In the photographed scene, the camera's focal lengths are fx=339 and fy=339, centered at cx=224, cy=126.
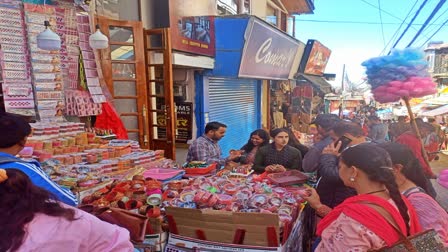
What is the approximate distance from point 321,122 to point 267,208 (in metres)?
Answer: 2.29

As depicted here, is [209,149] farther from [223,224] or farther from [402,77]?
[223,224]

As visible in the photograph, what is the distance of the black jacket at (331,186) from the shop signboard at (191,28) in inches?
163

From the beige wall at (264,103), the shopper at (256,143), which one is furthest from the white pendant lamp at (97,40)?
the beige wall at (264,103)

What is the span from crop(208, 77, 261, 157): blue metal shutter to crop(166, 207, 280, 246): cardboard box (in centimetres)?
624

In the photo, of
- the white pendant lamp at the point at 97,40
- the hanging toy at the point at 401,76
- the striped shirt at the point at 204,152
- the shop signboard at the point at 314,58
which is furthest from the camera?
the shop signboard at the point at 314,58

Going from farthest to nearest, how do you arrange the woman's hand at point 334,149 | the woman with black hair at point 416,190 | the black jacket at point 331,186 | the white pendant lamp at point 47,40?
the white pendant lamp at point 47,40, the woman's hand at point 334,149, the black jacket at point 331,186, the woman with black hair at point 416,190

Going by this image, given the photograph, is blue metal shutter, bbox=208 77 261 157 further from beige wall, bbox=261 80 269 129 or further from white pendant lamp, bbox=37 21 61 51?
white pendant lamp, bbox=37 21 61 51

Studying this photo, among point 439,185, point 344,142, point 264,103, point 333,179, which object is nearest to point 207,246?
point 333,179

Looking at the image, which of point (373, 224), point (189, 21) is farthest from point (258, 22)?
point (373, 224)

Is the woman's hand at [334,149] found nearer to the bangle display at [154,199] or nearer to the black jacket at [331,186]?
the black jacket at [331,186]

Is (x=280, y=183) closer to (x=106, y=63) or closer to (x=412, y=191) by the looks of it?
(x=412, y=191)

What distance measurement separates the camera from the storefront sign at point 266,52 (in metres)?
8.03

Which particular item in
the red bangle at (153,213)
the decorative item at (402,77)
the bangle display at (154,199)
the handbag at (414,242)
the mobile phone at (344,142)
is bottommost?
the red bangle at (153,213)

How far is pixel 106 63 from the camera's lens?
523 centimetres
